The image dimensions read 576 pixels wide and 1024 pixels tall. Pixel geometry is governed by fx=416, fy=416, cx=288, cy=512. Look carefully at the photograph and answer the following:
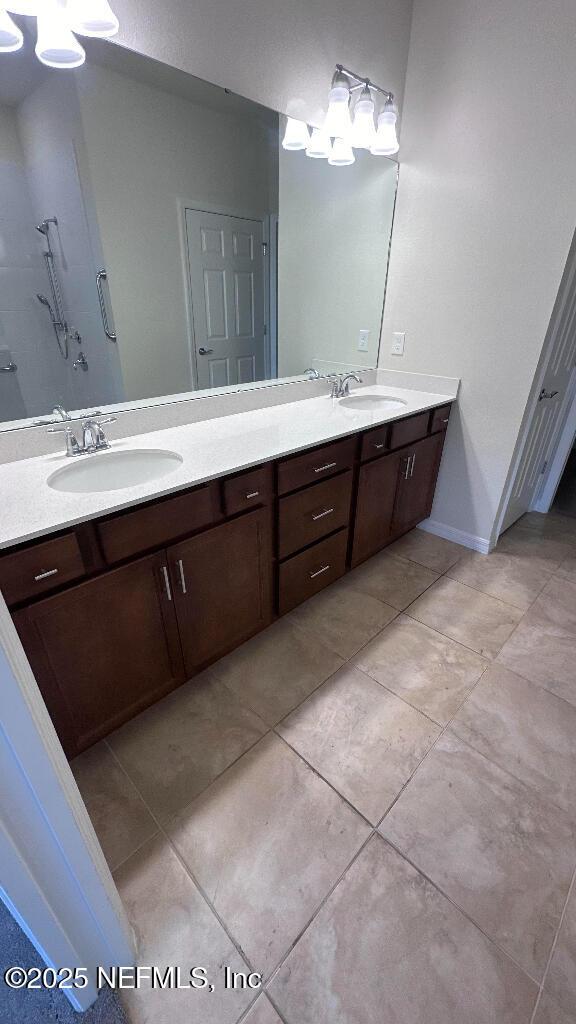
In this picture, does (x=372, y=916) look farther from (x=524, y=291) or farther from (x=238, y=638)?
(x=524, y=291)

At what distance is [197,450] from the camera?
4.67ft

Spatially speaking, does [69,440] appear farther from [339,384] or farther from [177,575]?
[339,384]

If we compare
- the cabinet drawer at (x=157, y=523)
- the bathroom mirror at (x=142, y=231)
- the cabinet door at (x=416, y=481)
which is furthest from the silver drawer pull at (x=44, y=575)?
the cabinet door at (x=416, y=481)

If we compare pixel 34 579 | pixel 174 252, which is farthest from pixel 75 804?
pixel 174 252

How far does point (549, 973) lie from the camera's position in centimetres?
90

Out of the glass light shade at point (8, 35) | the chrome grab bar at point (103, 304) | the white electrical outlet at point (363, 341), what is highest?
the glass light shade at point (8, 35)

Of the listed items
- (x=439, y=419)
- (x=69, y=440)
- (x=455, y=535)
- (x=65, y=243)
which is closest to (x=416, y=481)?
(x=439, y=419)

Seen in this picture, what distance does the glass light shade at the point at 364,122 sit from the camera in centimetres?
171

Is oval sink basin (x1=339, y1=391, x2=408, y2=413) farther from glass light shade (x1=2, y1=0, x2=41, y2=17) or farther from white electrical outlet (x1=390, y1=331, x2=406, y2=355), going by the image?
glass light shade (x1=2, y1=0, x2=41, y2=17)

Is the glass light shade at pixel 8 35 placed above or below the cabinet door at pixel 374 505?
above

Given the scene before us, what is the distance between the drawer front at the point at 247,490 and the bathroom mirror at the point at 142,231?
1.84 ft

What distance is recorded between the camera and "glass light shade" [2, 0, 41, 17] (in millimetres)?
996

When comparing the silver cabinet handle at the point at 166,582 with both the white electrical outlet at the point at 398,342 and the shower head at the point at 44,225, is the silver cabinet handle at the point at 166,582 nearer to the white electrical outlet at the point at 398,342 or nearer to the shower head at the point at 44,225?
the shower head at the point at 44,225

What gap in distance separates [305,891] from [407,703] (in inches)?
25.9
